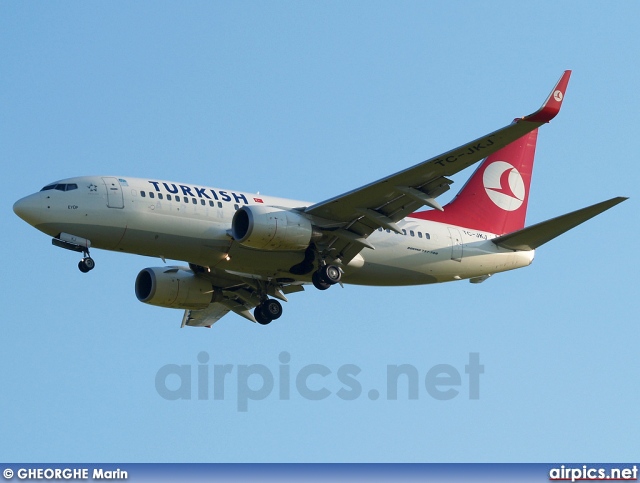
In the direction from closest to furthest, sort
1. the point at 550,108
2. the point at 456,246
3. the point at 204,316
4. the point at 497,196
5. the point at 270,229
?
the point at 550,108
the point at 270,229
the point at 456,246
the point at 497,196
the point at 204,316

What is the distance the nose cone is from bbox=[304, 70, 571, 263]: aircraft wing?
932cm

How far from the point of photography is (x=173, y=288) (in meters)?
48.6

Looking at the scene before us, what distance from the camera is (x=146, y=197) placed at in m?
43.1

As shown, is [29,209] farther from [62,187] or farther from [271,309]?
[271,309]

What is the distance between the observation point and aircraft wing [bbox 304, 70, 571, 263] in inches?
1555

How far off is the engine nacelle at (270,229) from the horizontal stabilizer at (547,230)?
8791 mm

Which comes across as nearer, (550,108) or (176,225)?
(550,108)

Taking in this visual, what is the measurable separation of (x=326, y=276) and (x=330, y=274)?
186 mm

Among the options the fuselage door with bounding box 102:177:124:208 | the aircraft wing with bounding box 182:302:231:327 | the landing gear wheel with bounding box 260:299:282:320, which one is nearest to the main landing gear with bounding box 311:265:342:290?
the landing gear wheel with bounding box 260:299:282:320

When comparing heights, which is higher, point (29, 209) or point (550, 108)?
point (550, 108)

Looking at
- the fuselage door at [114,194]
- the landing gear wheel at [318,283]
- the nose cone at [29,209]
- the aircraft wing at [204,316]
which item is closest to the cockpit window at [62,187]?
the nose cone at [29,209]

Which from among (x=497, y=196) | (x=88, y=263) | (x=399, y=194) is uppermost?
(x=497, y=196)

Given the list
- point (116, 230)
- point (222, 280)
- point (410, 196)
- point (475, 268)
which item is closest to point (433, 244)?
point (475, 268)

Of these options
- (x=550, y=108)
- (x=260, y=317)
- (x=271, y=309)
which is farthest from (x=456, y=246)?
(x=550, y=108)
